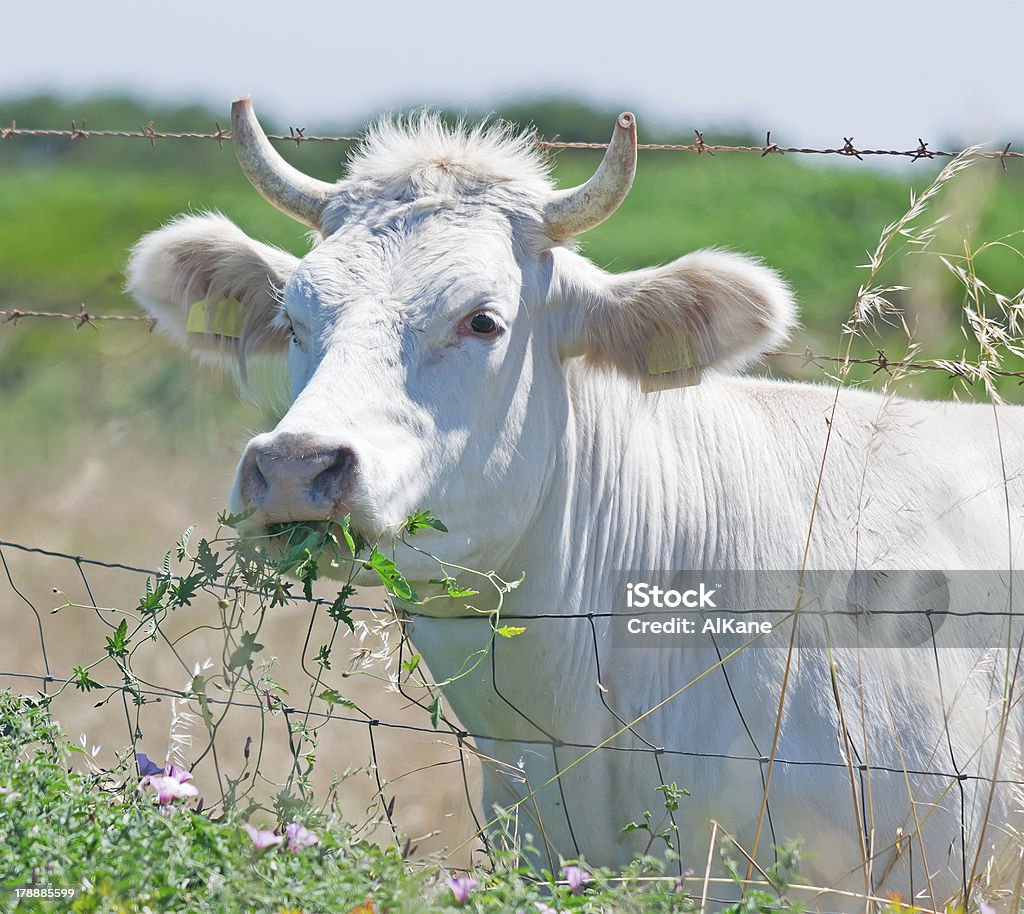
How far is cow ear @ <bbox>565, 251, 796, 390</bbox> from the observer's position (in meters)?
3.79

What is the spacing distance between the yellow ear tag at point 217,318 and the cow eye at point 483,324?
3.63 ft

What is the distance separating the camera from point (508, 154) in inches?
161

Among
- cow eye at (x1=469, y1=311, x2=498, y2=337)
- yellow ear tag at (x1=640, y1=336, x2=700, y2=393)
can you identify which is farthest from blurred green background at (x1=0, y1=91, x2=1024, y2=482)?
cow eye at (x1=469, y1=311, x2=498, y2=337)

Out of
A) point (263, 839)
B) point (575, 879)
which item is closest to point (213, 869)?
point (263, 839)

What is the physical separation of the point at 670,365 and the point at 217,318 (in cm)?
159

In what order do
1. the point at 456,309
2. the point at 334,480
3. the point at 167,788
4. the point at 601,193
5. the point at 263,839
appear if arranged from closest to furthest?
the point at 263,839 < the point at 167,788 < the point at 334,480 < the point at 456,309 < the point at 601,193

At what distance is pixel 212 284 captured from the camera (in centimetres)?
431

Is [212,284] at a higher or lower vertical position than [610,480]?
higher

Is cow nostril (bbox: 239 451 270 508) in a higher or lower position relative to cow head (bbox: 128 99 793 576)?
lower

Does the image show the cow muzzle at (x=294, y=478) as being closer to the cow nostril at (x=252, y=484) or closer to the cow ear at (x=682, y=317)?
the cow nostril at (x=252, y=484)

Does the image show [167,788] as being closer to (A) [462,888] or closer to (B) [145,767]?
(B) [145,767]

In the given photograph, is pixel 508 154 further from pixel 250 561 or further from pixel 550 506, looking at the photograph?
pixel 250 561

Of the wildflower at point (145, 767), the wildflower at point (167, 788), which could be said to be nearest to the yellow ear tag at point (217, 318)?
the wildflower at point (145, 767)

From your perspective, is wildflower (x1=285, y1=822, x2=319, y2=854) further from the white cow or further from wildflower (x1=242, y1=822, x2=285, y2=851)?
the white cow
